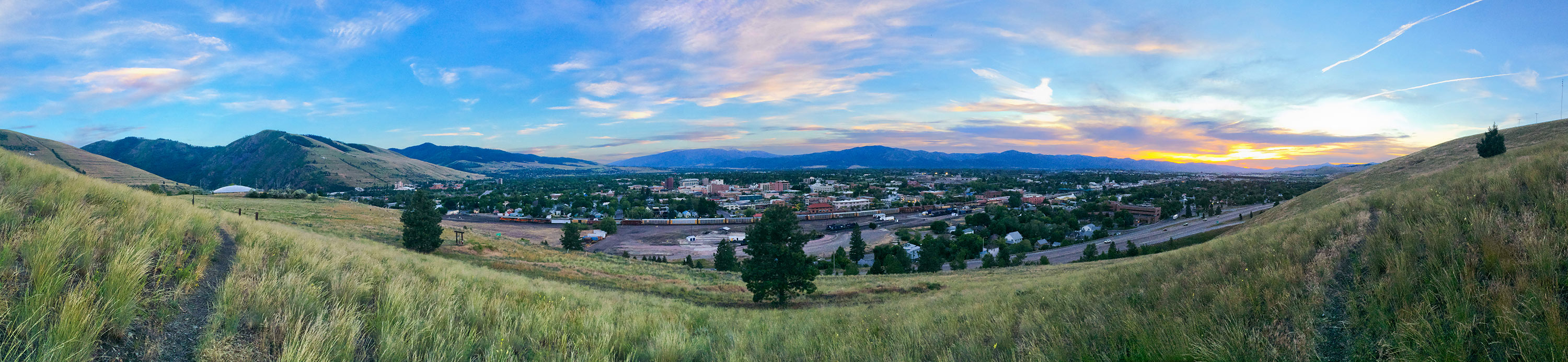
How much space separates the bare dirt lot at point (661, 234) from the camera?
52625mm

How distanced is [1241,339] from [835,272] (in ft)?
114

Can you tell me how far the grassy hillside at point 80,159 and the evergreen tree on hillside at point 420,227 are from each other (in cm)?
7661

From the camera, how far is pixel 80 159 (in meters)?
106

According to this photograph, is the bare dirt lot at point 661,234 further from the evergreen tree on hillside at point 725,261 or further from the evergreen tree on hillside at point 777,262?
the evergreen tree on hillside at point 777,262

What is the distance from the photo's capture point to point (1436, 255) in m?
4.44

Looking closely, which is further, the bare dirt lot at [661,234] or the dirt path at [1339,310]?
the bare dirt lot at [661,234]

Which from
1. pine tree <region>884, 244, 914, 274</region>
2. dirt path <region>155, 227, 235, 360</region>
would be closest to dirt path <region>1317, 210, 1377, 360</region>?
→ dirt path <region>155, 227, 235, 360</region>

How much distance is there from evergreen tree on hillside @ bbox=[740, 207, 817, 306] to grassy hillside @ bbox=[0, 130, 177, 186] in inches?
3893

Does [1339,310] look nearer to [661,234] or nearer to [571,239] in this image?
[571,239]

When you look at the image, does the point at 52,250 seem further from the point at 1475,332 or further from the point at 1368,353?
the point at 1475,332

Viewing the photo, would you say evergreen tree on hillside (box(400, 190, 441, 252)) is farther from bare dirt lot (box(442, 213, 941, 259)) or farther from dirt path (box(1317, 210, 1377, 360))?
dirt path (box(1317, 210, 1377, 360))

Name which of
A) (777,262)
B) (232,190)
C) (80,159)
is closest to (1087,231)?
(777,262)

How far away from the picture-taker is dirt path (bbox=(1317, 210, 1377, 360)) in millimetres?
3842

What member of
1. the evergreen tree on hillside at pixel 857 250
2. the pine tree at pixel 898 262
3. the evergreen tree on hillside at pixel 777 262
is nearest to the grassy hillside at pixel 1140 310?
the evergreen tree on hillside at pixel 777 262
